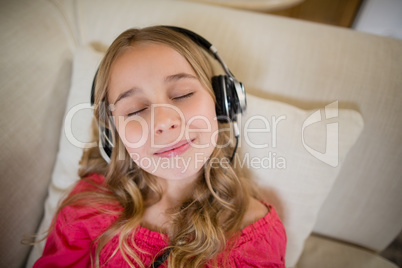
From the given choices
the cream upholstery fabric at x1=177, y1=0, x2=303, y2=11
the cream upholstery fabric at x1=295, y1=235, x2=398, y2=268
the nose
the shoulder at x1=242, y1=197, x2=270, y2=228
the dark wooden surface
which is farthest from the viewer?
the dark wooden surface

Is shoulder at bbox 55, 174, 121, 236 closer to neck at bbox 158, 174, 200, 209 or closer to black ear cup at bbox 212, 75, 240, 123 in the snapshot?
neck at bbox 158, 174, 200, 209

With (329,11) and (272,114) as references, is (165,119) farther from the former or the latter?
(329,11)

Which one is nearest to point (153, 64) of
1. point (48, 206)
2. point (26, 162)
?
point (26, 162)

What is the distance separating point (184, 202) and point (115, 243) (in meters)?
0.25

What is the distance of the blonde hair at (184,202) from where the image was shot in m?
0.71

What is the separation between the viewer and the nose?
2.03ft

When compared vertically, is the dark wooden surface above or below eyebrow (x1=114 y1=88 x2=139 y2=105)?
above

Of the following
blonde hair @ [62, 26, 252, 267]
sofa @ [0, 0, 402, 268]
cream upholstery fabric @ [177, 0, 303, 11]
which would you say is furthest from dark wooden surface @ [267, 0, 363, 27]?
blonde hair @ [62, 26, 252, 267]

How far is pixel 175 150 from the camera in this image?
0.67 m

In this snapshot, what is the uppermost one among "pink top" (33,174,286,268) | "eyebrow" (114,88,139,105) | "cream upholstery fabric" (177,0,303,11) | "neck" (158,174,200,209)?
"cream upholstery fabric" (177,0,303,11)

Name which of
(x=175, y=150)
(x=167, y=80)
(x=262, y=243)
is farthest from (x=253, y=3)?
(x=262, y=243)

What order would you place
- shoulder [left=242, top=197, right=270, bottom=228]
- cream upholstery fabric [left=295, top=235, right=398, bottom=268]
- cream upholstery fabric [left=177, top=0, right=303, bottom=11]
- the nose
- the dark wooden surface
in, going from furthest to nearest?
the dark wooden surface, cream upholstery fabric [left=177, top=0, right=303, bottom=11], cream upholstery fabric [left=295, top=235, right=398, bottom=268], shoulder [left=242, top=197, right=270, bottom=228], the nose

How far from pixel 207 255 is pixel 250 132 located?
41 centimetres

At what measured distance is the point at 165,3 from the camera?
3.23 ft
